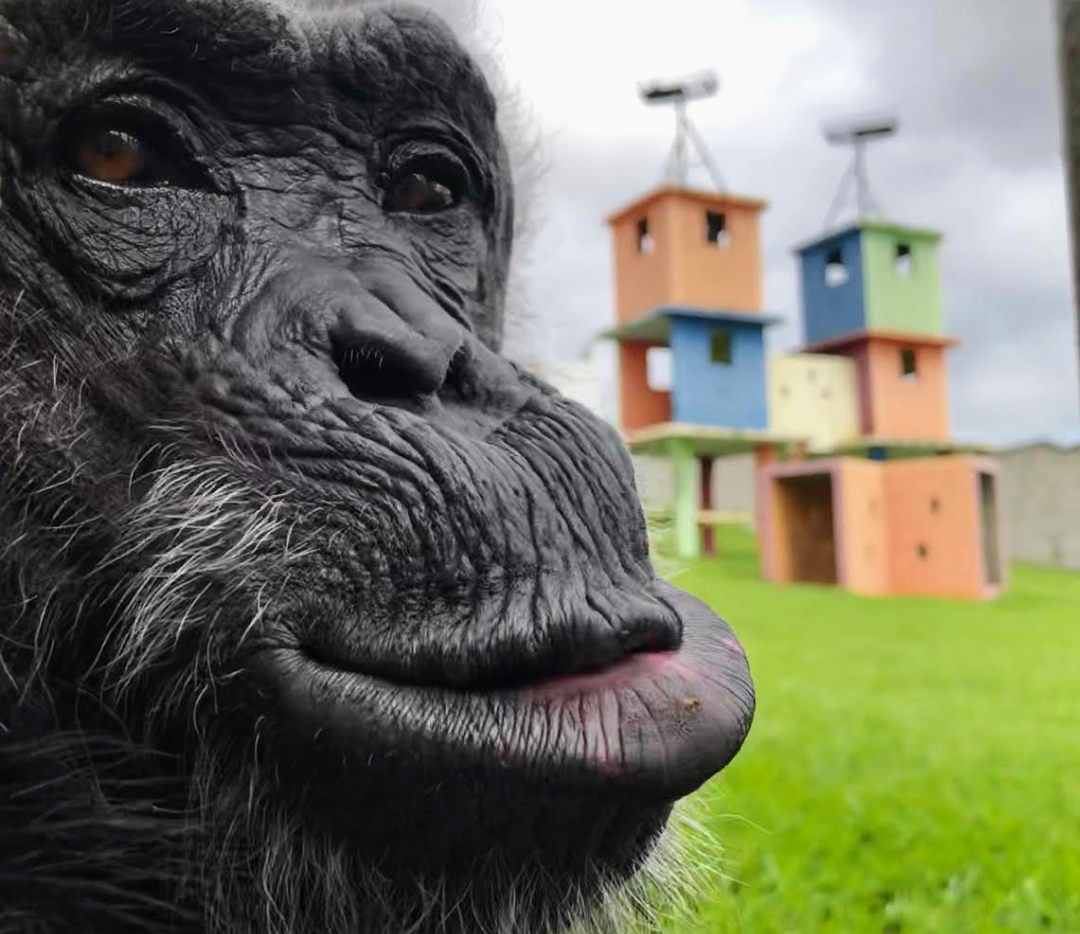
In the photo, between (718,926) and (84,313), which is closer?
(84,313)

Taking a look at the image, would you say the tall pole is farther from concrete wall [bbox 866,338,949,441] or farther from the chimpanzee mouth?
concrete wall [bbox 866,338,949,441]

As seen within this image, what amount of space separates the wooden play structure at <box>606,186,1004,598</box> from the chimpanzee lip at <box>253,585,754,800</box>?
9.27 m

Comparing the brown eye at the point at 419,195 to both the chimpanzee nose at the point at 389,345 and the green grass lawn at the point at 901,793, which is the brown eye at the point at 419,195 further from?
the green grass lawn at the point at 901,793

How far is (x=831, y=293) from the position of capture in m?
18.3

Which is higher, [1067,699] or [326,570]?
[326,570]

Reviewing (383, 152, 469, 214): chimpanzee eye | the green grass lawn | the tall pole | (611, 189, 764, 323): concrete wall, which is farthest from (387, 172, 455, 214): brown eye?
(611, 189, 764, 323): concrete wall

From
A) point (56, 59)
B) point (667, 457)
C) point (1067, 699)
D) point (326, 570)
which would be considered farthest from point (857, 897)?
point (667, 457)

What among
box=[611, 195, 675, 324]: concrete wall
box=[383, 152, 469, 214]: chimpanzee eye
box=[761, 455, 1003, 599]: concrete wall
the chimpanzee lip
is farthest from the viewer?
Answer: box=[611, 195, 675, 324]: concrete wall

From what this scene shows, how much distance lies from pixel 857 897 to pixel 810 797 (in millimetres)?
783

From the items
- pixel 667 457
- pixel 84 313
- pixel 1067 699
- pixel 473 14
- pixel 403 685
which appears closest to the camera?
pixel 403 685

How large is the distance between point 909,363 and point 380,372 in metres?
18.7

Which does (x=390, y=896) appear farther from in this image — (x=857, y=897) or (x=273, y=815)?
(x=857, y=897)

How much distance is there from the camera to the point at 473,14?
85.4 inches

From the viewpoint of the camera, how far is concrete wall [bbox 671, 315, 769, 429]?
14438 mm
